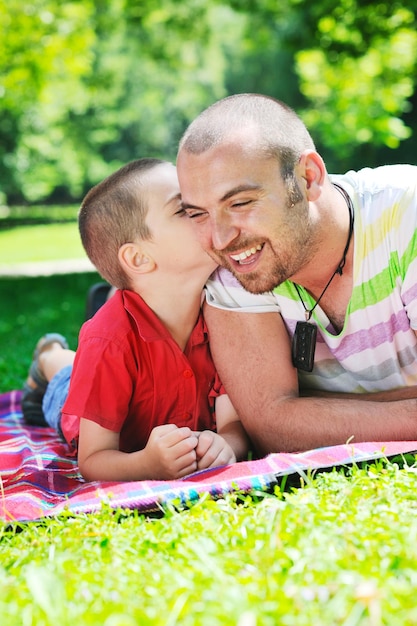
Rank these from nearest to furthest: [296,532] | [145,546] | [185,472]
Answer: [296,532] < [145,546] < [185,472]

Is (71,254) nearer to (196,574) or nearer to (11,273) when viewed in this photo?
(11,273)

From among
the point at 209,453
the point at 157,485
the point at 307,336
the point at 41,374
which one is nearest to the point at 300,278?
the point at 307,336

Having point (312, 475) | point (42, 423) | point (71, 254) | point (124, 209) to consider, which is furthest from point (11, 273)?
point (312, 475)

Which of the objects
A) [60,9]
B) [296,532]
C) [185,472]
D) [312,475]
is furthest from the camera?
[60,9]

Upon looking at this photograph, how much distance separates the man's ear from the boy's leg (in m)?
1.92

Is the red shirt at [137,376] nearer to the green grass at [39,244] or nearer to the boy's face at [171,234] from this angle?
the boy's face at [171,234]

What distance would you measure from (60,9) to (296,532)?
13.1 metres

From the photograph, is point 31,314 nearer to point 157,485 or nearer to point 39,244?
point 157,485

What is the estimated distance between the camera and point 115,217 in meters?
3.42

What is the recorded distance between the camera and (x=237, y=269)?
10.1 ft

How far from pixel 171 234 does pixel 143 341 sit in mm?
479

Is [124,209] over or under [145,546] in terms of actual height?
over

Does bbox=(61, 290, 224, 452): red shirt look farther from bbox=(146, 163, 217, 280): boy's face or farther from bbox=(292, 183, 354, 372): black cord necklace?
bbox=(292, 183, 354, 372): black cord necklace

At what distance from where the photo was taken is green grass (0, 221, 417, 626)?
Result: 1665mm
